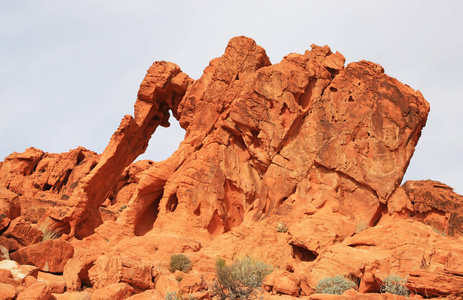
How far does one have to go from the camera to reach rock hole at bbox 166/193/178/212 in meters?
19.8

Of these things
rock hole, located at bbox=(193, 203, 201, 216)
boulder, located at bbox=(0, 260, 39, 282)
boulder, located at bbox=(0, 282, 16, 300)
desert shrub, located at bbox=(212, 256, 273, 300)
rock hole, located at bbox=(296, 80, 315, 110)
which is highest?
rock hole, located at bbox=(296, 80, 315, 110)

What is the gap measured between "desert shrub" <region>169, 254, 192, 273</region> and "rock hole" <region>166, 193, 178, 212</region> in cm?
441

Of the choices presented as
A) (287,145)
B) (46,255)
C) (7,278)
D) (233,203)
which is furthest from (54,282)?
(287,145)

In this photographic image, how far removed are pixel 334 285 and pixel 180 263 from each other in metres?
5.30

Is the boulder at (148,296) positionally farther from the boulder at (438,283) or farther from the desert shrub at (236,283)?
the boulder at (438,283)


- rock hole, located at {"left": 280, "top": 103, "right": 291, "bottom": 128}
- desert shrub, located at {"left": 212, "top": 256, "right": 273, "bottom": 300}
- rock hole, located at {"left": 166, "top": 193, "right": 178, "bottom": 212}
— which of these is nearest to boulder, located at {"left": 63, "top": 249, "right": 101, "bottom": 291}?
desert shrub, located at {"left": 212, "top": 256, "right": 273, "bottom": 300}

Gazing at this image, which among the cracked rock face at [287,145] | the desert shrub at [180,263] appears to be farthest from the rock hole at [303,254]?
the desert shrub at [180,263]

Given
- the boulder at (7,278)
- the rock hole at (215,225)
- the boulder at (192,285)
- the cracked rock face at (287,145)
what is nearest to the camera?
the boulder at (7,278)

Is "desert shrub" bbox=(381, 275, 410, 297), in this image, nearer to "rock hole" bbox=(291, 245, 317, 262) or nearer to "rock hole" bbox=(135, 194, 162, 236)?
"rock hole" bbox=(291, 245, 317, 262)

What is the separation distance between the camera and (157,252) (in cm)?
1711

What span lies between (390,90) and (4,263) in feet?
51.3

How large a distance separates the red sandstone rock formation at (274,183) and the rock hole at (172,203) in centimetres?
18

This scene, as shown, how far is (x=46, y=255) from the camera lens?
14.0 meters

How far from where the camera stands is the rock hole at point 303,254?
16.4 metres
